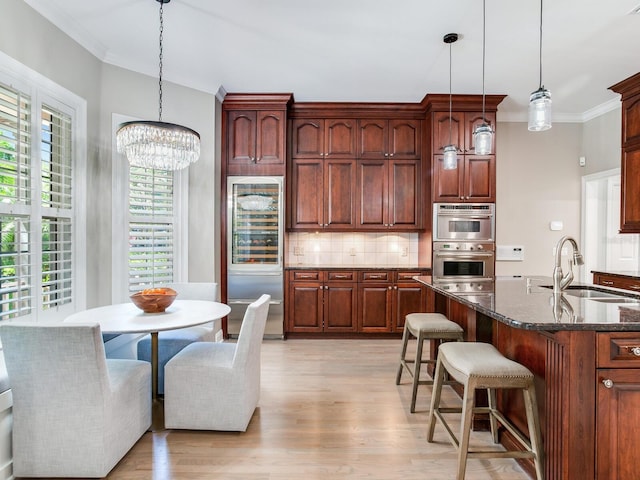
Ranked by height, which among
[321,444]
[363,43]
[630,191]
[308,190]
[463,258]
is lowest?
[321,444]

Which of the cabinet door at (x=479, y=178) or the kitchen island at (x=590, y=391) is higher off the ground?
the cabinet door at (x=479, y=178)

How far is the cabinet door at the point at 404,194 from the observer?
14.7 feet

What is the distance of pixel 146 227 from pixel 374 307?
8.58 ft

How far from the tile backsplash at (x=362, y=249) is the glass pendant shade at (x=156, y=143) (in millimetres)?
2381

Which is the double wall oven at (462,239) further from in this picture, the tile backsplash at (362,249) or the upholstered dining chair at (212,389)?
the upholstered dining chair at (212,389)

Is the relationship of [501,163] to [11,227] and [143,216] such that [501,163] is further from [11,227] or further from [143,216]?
[11,227]

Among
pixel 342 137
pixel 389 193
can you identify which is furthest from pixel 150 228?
pixel 389 193

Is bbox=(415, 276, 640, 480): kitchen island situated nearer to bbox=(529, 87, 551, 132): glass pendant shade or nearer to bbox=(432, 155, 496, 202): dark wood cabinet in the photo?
bbox=(529, 87, 551, 132): glass pendant shade

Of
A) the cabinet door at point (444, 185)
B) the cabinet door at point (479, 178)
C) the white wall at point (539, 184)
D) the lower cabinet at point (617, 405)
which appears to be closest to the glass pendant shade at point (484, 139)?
the lower cabinet at point (617, 405)

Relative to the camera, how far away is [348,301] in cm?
436

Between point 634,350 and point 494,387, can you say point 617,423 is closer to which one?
point 634,350

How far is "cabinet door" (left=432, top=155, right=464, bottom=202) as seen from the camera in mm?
4207

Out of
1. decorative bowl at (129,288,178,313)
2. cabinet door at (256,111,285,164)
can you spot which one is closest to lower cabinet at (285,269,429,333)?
cabinet door at (256,111,285,164)

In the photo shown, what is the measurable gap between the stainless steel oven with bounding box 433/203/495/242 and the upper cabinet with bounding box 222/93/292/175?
191cm
